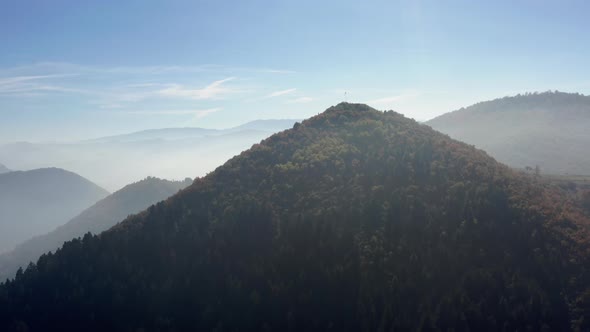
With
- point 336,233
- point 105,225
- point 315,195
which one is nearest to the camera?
point 336,233

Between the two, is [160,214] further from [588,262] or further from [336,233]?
[588,262]

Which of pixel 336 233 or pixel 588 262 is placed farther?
pixel 336 233

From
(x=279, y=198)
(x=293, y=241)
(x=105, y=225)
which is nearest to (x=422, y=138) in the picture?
(x=279, y=198)

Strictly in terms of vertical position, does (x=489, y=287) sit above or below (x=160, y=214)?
below

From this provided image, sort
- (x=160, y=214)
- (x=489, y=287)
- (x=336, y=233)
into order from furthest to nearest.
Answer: (x=160, y=214)
(x=336, y=233)
(x=489, y=287)

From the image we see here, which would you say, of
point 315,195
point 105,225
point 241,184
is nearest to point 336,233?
point 315,195

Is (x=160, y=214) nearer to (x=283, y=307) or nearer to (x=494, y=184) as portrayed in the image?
(x=283, y=307)

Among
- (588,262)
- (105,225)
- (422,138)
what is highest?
(422,138)
